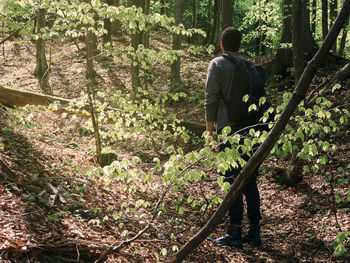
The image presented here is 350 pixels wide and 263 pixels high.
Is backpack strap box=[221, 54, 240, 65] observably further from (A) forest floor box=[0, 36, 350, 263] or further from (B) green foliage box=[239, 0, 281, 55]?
(B) green foliage box=[239, 0, 281, 55]

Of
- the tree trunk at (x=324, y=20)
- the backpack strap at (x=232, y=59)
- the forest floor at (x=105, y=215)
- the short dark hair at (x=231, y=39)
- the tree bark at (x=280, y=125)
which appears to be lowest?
the forest floor at (x=105, y=215)

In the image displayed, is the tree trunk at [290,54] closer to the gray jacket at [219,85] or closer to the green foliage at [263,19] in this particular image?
the green foliage at [263,19]

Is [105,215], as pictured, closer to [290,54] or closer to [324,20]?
[290,54]

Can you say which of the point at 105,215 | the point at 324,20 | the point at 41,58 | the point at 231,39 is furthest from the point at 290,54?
the point at 41,58

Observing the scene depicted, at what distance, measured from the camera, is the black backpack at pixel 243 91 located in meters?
3.67

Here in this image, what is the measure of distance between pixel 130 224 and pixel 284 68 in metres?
9.59

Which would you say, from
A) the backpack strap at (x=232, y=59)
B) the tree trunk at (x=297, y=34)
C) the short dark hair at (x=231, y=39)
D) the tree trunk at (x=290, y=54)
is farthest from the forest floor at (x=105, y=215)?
the tree trunk at (x=290, y=54)

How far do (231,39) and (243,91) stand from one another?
0.73 m

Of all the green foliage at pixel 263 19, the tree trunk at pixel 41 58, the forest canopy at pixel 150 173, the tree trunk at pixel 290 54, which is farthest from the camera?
the green foliage at pixel 263 19

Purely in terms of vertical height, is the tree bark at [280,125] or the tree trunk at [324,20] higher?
the tree trunk at [324,20]

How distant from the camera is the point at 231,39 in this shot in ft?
12.5

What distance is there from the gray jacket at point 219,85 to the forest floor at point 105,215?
865mm

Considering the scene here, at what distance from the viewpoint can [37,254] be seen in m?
2.56

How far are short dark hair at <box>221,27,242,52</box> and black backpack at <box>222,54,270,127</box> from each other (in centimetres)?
17
